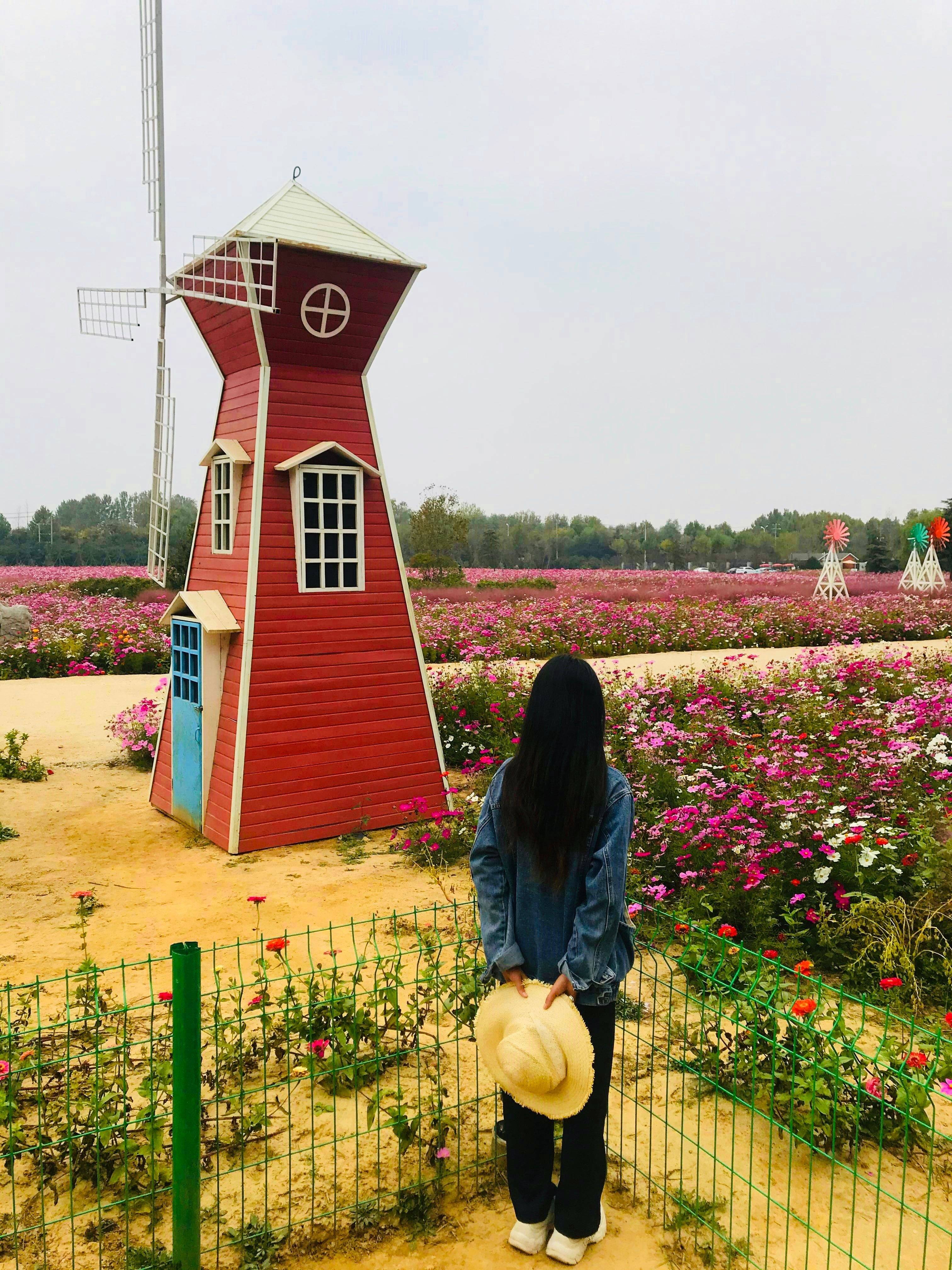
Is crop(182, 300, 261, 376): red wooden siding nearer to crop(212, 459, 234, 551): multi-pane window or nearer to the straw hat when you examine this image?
crop(212, 459, 234, 551): multi-pane window

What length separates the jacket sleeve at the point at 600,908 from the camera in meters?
2.47

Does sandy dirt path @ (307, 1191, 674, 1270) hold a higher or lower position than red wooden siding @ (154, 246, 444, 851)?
lower

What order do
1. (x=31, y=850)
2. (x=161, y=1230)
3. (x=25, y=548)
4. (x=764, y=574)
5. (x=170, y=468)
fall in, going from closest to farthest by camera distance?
(x=161, y=1230) → (x=31, y=850) → (x=170, y=468) → (x=764, y=574) → (x=25, y=548)

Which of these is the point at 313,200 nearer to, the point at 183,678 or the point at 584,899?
the point at 183,678

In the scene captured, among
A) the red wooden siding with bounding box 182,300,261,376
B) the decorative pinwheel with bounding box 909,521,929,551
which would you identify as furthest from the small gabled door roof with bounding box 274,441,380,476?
the decorative pinwheel with bounding box 909,521,929,551

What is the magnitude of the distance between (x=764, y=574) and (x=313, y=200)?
128 ft

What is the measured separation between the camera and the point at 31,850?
6707 mm

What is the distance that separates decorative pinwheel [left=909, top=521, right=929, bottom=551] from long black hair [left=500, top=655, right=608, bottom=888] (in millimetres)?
25744

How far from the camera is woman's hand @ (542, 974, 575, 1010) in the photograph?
2.50 m

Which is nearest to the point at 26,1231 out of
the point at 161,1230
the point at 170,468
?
the point at 161,1230

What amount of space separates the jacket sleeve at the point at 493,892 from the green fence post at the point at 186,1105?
0.77 meters

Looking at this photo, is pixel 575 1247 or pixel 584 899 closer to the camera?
pixel 584 899

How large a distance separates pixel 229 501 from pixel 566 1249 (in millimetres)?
5619

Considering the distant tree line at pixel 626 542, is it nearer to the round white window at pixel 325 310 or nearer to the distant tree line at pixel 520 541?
the distant tree line at pixel 520 541
